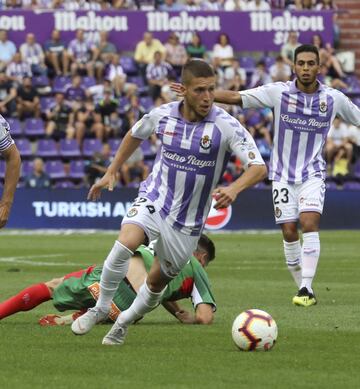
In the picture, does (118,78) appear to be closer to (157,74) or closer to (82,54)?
(157,74)

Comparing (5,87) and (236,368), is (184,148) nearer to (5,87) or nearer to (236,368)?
(236,368)

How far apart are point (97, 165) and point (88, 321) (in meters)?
18.7

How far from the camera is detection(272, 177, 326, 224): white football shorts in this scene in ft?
41.9

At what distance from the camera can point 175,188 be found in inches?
363

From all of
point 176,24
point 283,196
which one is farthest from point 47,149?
point 283,196

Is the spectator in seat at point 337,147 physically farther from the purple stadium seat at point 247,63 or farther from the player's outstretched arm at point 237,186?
the player's outstretched arm at point 237,186

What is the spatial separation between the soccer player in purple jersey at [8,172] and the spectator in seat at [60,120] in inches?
741

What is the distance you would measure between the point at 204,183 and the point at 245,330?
43.9 inches

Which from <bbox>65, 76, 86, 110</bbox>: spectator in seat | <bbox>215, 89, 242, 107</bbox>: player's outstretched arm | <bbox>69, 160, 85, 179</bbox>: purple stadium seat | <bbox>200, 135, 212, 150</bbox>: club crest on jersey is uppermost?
<bbox>200, 135, 212, 150</bbox>: club crest on jersey

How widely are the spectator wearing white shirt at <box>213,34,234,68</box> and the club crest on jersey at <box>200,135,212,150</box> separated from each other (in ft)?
72.1

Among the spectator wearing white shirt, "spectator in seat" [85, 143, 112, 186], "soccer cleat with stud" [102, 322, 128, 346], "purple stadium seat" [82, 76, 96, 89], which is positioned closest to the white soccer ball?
"soccer cleat with stud" [102, 322, 128, 346]

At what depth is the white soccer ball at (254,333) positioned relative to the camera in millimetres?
8820

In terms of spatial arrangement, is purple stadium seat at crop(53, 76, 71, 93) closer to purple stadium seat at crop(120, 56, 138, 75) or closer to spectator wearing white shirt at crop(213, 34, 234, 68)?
purple stadium seat at crop(120, 56, 138, 75)

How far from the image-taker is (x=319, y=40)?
30594 millimetres
